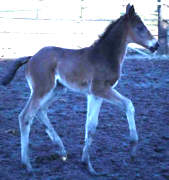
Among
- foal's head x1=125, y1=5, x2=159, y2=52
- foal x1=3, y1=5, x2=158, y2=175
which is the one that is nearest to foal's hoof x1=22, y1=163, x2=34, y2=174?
foal x1=3, y1=5, x2=158, y2=175

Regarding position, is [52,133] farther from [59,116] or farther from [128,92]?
[128,92]

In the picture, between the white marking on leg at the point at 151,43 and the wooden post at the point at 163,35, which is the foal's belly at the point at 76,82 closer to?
the white marking on leg at the point at 151,43

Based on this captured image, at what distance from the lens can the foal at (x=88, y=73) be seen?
16.2 feet

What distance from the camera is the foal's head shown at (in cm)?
545

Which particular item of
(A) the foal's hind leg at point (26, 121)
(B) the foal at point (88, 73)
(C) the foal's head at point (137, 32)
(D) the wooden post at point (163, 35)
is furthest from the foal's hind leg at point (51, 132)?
(D) the wooden post at point (163, 35)

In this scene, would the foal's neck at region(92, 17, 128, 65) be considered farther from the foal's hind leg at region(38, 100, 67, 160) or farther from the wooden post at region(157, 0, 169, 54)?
the wooden post at region(157, 0, 169, 54)

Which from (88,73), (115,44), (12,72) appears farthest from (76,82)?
(12,72)

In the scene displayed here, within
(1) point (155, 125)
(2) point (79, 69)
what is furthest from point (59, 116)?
(2) point (79, 69)

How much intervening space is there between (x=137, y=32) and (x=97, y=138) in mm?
1601

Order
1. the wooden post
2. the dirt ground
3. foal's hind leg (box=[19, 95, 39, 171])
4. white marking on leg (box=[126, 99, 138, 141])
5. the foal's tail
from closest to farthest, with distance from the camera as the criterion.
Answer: white marking on leg (box=[126, 99, 138, 141])
the dirt ground
foal's hind leg (box=[19, 95, 39, 171])
the foal's tail
the wooden post

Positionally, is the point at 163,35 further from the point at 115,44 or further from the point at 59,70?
the point at 59,70

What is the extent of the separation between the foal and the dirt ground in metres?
0.21

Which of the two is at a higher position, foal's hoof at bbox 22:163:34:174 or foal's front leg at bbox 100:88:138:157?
foal's front leg at bbox 100:88:138:157

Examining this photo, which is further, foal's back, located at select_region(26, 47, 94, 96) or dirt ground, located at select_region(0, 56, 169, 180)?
foal's back, located at select_region(26, 47, 94, 96)
